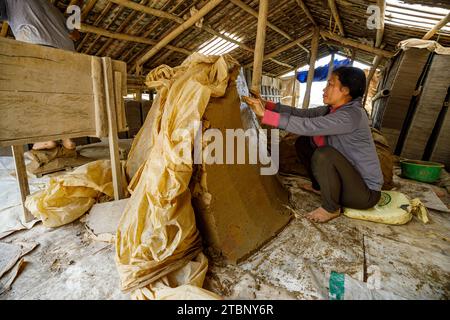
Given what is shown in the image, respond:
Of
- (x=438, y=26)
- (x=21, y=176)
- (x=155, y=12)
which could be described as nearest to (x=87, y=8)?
(x=155, y=12)

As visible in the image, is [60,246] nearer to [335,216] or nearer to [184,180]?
[184,180]

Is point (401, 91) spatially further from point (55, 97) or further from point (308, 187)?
point (55, 97)

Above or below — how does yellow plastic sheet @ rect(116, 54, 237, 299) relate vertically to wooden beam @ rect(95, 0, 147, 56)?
below

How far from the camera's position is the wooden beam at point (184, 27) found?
4727 mm

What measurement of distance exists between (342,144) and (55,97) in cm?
221

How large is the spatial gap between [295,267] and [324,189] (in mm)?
825

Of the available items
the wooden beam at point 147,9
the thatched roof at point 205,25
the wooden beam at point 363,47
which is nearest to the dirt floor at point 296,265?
the thatched roof at point 205,25

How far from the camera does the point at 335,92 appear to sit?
193 cm

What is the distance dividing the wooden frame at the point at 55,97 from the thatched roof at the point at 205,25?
141 inches

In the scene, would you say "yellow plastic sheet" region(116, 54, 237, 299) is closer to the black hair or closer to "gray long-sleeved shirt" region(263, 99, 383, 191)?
"gray long-sleeved shirt" region(263, 99, 383, 191)

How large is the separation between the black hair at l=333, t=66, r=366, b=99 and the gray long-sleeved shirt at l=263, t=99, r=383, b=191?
0.30 ft

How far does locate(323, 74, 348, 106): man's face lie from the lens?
191 cm

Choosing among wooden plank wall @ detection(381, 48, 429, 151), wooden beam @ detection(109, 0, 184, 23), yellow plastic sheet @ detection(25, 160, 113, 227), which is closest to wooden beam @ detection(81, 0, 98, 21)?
wooden beam @ detection(109, 0, 184, 23)
